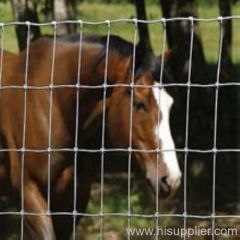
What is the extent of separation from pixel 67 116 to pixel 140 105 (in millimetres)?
495

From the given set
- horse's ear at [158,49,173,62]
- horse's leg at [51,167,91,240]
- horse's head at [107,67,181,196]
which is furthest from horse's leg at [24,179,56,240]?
horse's ear at [158,49,173,62]

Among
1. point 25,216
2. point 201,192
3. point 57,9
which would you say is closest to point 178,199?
point 201,192

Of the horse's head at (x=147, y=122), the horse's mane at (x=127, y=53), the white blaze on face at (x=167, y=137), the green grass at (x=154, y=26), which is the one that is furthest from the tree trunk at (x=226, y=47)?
the green grass at (x=154, y=26)

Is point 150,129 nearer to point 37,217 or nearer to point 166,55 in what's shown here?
point 166,55

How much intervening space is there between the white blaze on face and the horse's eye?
0.07 meters

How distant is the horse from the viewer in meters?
4.45

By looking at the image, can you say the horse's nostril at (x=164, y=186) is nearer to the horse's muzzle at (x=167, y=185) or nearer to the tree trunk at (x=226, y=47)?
the horse's muzzle at (x=167, y=185)

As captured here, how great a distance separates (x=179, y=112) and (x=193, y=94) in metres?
0.21

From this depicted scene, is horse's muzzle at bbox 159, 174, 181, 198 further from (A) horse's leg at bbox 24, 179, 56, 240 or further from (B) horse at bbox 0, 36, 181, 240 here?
(A) horse's leg at bbox 24, 179, 56, 240

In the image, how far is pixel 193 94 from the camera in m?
8.19

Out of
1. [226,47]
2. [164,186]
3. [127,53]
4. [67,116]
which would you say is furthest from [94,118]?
[226,47]

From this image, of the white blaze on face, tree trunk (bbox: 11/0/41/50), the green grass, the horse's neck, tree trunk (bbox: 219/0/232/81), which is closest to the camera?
the white blaze on face

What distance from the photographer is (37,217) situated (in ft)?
15.2

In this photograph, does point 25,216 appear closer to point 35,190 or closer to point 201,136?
point 35,190
